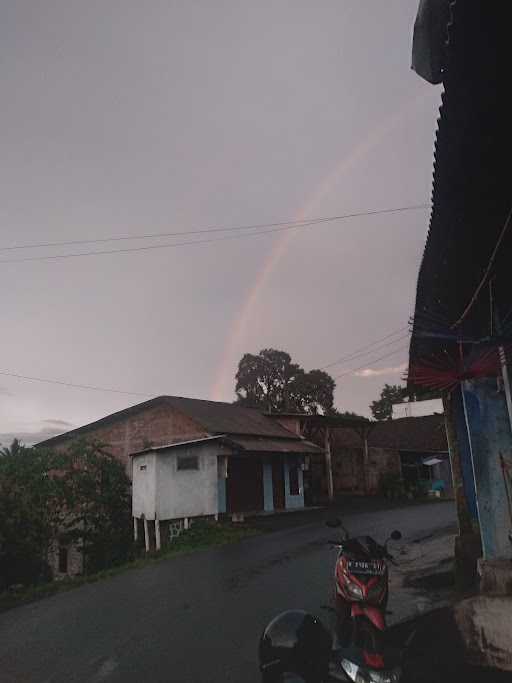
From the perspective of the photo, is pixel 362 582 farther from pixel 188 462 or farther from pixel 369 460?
pixel 369 460

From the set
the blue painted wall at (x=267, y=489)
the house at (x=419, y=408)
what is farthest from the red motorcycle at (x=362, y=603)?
the house at (x=419, y=408)

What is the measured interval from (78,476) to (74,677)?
1572cm

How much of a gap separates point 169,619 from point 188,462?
38.5ft

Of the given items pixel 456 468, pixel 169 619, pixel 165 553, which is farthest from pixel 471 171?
pixel 165 553

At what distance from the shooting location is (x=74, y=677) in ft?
17.3

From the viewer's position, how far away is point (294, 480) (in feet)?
83.8

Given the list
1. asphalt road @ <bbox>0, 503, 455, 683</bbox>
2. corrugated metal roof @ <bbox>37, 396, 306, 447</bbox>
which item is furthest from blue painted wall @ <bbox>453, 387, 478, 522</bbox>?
corrugated metal roof @ <bbox>37, 396, 306, 447</bbox>

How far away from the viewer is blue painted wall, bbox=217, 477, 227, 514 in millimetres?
19797

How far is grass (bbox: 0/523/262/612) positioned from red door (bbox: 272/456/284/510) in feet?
21.2

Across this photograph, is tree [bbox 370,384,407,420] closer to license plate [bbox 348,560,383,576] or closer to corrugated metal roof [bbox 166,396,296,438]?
corrugated metal roof [bbox 166,396,296,438]

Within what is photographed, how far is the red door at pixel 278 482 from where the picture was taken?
2405 cm

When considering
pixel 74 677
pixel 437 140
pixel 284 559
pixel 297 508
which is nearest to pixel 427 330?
pixel 437 140

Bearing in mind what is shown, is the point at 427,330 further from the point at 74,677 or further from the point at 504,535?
the point at 74,677

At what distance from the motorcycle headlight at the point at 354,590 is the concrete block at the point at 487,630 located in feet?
3.77
